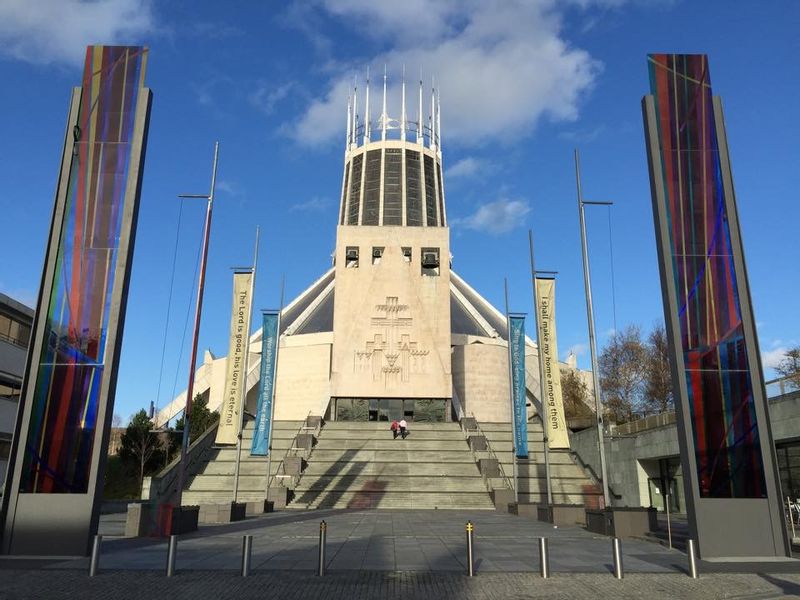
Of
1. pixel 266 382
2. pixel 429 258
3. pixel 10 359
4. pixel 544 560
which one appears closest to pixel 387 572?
pixel 544 560

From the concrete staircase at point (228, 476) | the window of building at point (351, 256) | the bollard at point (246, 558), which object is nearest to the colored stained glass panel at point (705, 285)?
the bollard at point (246, 558)

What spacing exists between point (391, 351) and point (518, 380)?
1499 centimetres

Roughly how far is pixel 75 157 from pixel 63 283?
283 centimetres

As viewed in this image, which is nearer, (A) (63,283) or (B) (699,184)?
(A) (63,283)

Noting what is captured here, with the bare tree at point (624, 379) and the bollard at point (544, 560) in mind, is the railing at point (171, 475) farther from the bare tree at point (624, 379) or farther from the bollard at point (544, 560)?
the bare tree at point (624, 379)

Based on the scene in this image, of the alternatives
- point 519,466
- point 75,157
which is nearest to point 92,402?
point 75,157

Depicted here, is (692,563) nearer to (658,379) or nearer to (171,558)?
(171,558)

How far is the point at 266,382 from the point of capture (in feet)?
87.5

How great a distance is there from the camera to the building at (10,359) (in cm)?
2781

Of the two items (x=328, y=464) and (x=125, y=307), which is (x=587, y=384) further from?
(x=125, y=307)

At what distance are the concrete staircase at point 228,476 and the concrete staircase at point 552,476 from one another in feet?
36.5

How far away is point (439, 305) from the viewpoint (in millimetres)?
42000

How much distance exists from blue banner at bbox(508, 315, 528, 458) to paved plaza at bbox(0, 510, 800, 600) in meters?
11.2

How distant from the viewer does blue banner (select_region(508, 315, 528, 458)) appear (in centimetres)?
2630
